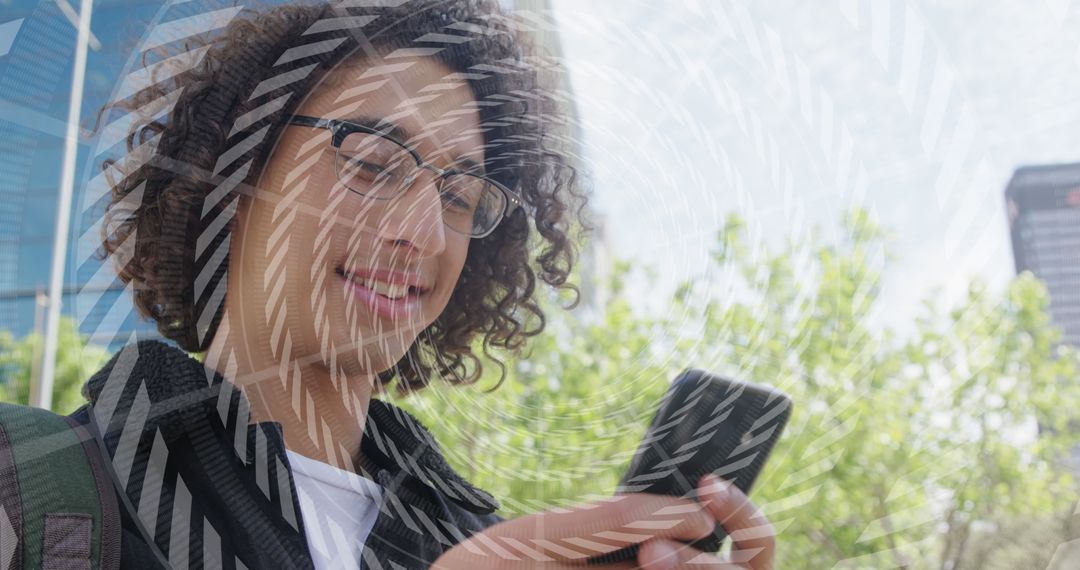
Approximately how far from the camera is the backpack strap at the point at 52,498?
0.52 metres

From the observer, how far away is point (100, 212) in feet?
2.07

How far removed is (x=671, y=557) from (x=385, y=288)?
0.31m

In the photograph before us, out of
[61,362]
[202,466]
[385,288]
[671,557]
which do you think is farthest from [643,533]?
[61,362]

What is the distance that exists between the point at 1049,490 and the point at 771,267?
246mm

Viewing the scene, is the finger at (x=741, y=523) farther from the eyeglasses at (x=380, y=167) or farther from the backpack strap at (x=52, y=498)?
the backpack strap at (x=52, y=498)

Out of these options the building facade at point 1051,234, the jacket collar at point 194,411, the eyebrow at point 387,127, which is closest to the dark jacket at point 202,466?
the jacket collar at point 194,411

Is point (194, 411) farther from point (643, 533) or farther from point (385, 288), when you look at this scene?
point (643, 533)

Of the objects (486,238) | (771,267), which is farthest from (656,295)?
(486,238)

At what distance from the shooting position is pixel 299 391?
0.67 metres

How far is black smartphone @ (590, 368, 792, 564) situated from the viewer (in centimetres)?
51

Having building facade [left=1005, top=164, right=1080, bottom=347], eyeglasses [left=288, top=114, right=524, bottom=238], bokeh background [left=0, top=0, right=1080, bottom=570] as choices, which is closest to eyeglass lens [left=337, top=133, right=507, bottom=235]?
eyeglasses [left=288, top=114, right=524, bottom=238]

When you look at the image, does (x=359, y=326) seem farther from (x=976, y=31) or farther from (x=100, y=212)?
(x=976, y=31)

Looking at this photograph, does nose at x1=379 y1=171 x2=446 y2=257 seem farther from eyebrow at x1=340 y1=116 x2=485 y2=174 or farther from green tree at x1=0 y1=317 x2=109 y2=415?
green tree at x1=0 y1=317 x2=109 y2=415

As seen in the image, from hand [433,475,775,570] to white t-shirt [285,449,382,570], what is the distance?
0.22 meters
